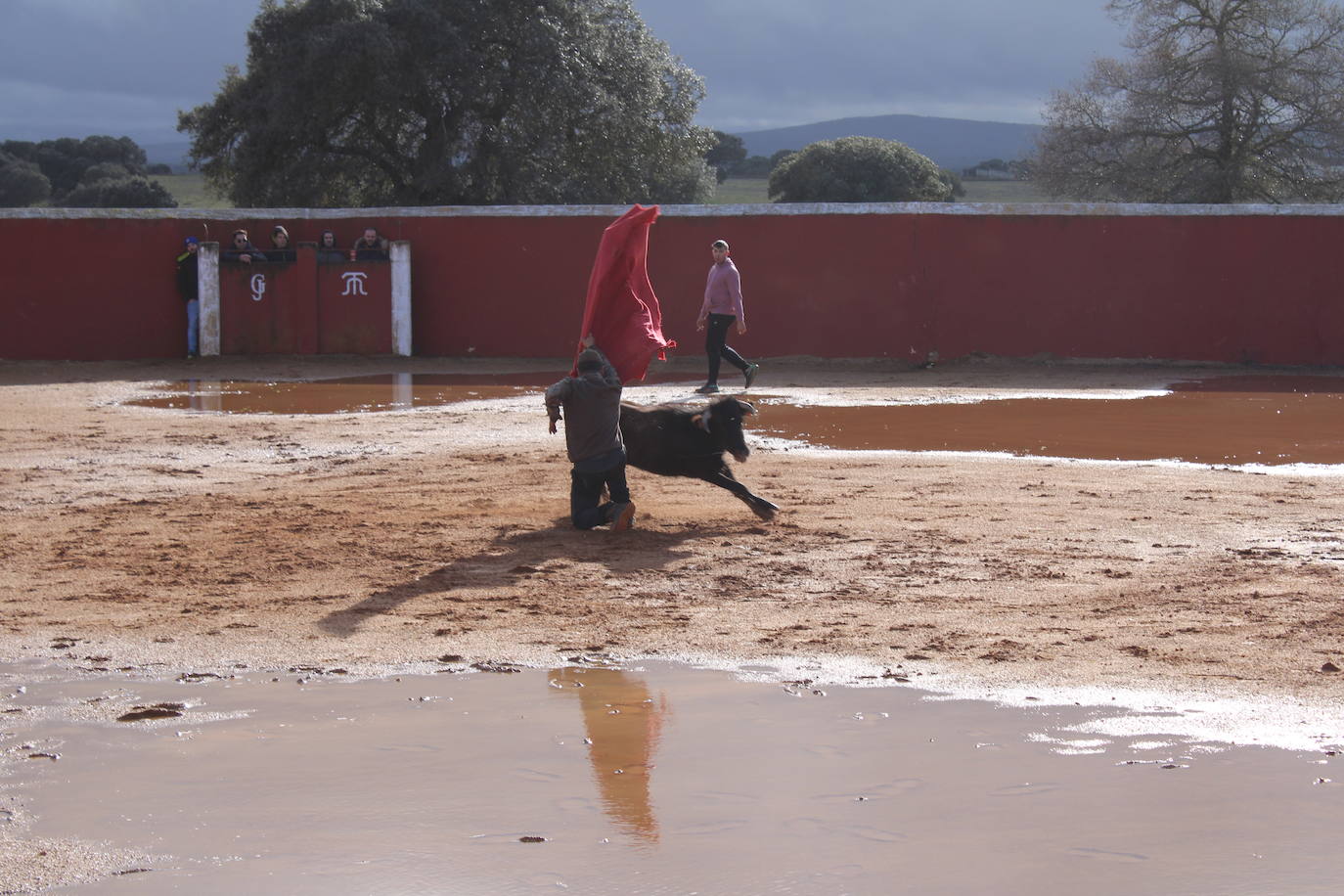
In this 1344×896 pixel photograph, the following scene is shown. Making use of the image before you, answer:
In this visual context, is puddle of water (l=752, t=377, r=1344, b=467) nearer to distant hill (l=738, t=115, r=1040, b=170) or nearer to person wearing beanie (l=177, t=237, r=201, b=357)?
person wearing beanie (l=177, t=237, r=201, b=357)

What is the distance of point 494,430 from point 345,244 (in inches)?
354

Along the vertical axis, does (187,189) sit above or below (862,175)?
above

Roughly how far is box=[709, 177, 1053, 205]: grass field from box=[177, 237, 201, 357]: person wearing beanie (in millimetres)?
45315

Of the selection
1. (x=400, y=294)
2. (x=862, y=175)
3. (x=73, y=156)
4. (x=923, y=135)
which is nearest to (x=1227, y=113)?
(x=862, y=175)

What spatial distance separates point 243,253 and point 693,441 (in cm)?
1274

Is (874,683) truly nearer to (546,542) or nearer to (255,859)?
(255,859)

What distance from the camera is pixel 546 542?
26.2 ft

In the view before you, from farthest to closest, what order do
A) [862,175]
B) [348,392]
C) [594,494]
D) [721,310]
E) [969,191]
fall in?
[969,191], [862,175], [348,392], [721,310], [594,494]

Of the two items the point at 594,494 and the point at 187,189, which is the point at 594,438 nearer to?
the point at 594,494

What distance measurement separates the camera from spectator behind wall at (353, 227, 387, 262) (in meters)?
20.0

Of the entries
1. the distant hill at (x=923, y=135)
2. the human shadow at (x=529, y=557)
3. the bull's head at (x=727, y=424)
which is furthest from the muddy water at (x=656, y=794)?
the distant hill at (x=923, y=135)

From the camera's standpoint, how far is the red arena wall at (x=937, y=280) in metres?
20.0

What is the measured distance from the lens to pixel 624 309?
8641 mm

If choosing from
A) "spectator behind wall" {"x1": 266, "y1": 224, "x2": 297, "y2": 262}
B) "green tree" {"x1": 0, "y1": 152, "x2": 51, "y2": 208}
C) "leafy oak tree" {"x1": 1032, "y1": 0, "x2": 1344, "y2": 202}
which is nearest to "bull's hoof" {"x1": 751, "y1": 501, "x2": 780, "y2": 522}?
"spectator behind wall" {"x1": 266, "y1": 224, "x2": 297, "y2": 262}
